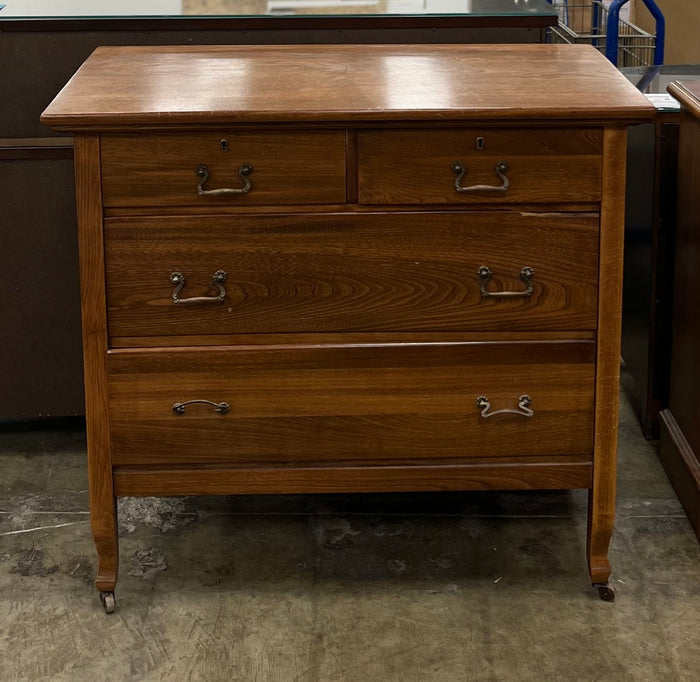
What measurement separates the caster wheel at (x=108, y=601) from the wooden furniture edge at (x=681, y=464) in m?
1.29

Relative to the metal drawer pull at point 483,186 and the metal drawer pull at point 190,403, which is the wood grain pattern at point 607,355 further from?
the metal drawer pull at point 190,403

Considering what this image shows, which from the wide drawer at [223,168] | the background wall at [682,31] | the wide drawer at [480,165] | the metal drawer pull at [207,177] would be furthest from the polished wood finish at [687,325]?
the background wall at [682,31]

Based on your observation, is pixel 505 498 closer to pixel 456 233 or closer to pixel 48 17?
pixel 456 233

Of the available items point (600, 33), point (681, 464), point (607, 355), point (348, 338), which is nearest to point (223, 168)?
point (348, 338)

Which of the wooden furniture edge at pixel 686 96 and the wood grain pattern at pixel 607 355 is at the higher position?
the wooden furniture edge at pixel 686 96

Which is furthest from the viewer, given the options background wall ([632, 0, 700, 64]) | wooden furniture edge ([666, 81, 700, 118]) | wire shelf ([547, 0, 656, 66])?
background wall ([632, 0, 700, 64])

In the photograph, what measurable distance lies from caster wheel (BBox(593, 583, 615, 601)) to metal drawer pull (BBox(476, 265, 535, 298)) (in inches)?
25.5

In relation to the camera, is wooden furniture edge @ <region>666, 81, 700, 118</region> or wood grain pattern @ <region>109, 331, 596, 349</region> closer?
wood grain pattern @ <region>109, 331, 596, 349</region>

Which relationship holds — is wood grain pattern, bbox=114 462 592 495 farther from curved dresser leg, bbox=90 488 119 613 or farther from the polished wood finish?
the polished wood finish

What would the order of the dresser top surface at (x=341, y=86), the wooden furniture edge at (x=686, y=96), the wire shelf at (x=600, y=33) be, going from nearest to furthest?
the dresser top surface at (x=341, y=86), the wooden furniture edge at (x=686, y=96), the wire shelf at (x=600, y=33)

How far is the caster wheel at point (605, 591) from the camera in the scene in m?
2.41

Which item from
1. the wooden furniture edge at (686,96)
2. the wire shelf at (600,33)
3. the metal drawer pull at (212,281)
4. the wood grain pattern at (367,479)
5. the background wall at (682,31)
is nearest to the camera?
the metal drawer pull at (212,281)

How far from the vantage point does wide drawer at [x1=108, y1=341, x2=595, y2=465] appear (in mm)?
2244

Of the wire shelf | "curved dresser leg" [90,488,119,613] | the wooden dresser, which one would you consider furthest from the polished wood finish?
"curved dresser leg" [90,488,119,613]
